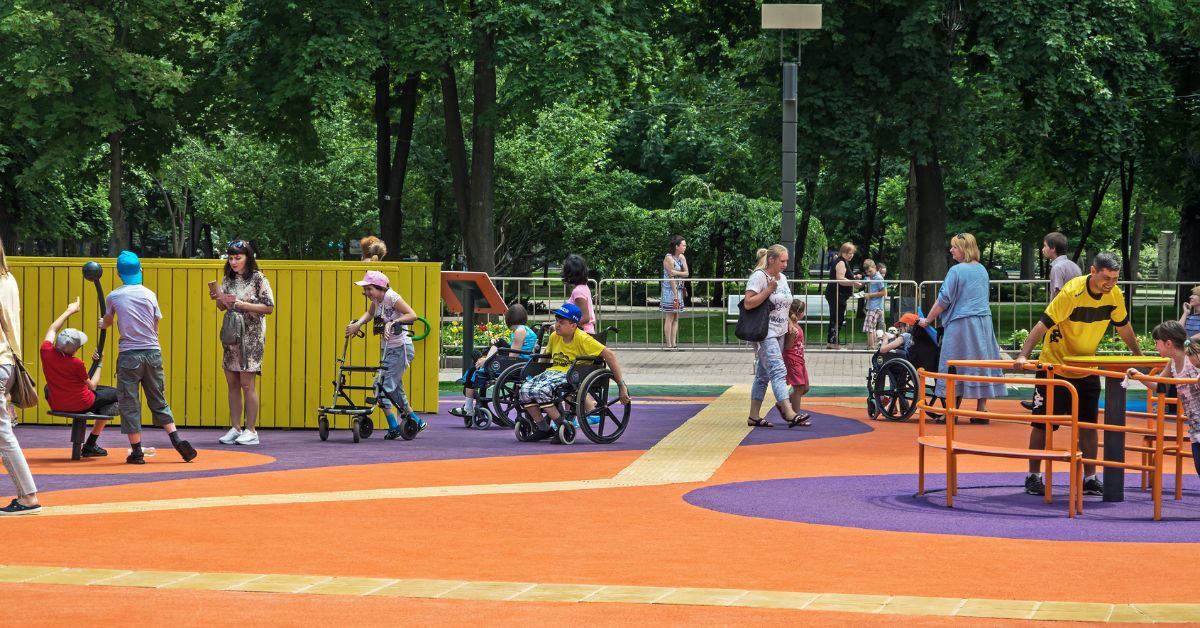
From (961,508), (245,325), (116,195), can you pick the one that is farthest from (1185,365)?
(116,195)

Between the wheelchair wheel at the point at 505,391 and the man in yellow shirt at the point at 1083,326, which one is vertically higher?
the man in yellow shirt at the point at 1083,326

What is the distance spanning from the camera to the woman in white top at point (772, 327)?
15.5 m

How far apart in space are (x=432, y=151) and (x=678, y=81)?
23.2 ft

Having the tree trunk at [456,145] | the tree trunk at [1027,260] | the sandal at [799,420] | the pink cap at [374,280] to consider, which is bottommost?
the sandal at [799,420]

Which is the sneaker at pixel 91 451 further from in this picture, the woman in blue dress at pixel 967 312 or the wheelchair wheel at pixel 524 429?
the woman in blue dress at pixel 967 312

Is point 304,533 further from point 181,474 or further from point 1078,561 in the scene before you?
point 1078,561

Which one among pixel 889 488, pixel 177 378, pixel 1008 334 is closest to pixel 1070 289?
pixel 889 488

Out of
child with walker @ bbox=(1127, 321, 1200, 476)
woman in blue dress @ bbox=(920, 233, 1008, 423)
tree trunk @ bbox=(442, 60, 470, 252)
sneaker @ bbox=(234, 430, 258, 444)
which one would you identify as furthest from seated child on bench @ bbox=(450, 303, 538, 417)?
tree trunk @ bbox=(442, 60, 470, 252)

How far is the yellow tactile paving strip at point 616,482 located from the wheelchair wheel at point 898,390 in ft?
6.03

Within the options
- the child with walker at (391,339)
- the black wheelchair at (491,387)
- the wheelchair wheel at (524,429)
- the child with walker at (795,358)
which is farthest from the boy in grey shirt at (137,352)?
the child with walker at (795,358)

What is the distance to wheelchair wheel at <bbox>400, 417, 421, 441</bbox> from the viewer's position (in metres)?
14.6

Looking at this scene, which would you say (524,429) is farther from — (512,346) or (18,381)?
(18,381)

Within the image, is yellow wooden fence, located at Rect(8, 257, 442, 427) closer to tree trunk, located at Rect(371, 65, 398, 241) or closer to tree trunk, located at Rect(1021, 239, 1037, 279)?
tree trunk, located at Rect(371, 65, 398, 241)

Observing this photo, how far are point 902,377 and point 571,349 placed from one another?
13.2 feet
